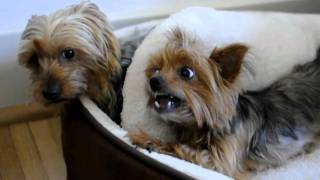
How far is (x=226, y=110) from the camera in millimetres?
1463

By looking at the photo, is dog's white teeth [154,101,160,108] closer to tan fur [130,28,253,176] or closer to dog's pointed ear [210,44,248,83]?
tan fur [130,28,253,176]

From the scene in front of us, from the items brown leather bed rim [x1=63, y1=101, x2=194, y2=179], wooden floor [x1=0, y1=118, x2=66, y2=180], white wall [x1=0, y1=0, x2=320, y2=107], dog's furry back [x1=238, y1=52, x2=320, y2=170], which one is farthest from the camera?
white wall [x1=0, y1=0, x2=320, y2=107]

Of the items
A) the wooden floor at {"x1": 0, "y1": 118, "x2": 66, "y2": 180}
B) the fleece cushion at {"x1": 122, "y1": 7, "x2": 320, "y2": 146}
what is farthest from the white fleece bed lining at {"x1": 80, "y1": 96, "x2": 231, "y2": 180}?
the wooden floor at {"x1": 0, "y1": 118, "x2": 66, "y2": 180}

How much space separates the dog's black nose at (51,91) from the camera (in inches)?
60.2

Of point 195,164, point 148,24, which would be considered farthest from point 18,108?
point 195,164

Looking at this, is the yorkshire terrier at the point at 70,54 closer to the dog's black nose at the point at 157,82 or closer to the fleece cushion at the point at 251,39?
the fleece cushion at the point at 251,39

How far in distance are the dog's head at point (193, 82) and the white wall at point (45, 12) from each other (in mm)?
808

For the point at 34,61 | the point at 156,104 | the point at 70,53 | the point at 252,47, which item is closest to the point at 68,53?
the point at 70,53

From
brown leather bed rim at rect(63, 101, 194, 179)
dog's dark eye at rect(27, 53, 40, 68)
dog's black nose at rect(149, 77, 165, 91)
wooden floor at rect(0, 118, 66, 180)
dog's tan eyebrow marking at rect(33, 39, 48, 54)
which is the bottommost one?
wooden floor at rect(0, 118, 66, 180)

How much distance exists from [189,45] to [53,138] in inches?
37.1

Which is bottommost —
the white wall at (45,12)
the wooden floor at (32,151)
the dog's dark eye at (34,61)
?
the wooden floor at (32,151)

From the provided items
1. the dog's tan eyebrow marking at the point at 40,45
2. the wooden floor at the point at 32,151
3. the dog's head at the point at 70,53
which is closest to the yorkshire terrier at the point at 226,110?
the dog's head at the point at 70,53

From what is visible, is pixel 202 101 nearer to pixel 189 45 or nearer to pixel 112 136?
pixel 189 45

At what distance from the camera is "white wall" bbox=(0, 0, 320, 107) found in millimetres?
2117
